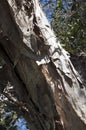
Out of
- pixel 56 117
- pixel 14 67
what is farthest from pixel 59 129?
pixel 14 67

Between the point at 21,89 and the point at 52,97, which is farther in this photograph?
the point at 21,89

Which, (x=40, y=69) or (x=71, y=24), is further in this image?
(x=71, y=24)

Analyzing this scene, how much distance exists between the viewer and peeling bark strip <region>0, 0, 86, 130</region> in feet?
9.16

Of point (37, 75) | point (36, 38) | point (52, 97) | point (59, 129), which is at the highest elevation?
point (36, 38)

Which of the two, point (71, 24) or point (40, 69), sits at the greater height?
point (71, 24)

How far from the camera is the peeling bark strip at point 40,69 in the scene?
9.16 feet

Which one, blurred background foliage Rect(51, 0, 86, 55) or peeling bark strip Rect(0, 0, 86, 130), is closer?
peeling bark strip Rect(0, 0, 86, 130)

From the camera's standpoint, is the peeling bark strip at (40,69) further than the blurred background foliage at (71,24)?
No

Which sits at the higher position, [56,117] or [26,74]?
[26,74]

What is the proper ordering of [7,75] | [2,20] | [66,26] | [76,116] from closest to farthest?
[76,116], [2,20], [7,75], [66,26]

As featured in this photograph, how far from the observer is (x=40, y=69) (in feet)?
9.34

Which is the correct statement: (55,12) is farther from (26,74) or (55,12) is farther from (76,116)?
(76,116)

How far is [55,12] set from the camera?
16.3 feet

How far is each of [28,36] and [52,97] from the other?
0.58 metres
